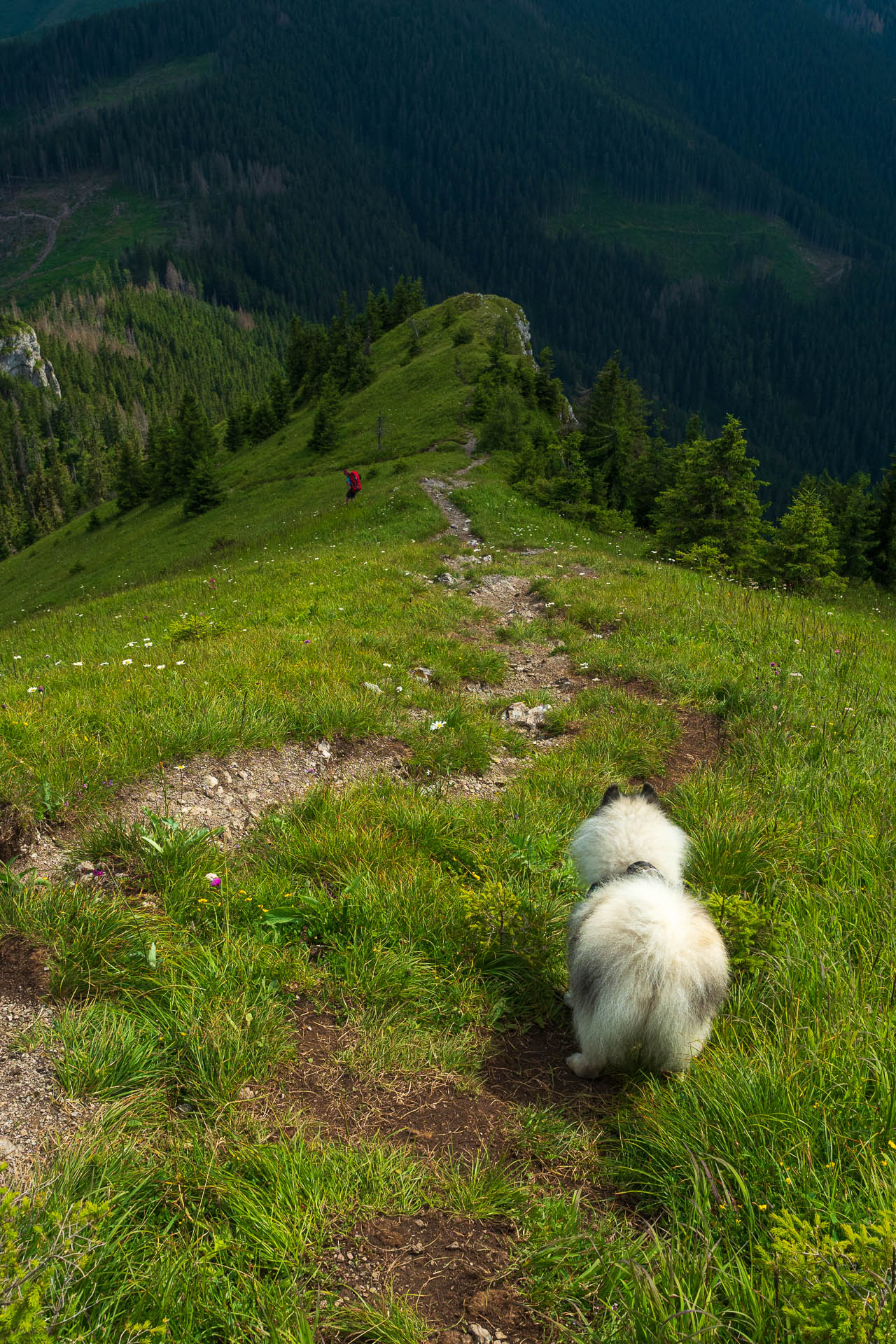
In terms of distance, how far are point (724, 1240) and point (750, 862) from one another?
8.03 ft

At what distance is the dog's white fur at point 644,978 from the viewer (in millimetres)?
3057

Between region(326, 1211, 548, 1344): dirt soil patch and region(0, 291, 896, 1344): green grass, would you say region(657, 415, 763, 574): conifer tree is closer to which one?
region(0, 291, 896, 1344): green grass

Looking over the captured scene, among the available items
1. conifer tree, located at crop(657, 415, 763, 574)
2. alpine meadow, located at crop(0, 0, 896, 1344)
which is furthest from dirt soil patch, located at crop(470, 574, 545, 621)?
conifer tree, located at crop(657, 415, 763, 574)

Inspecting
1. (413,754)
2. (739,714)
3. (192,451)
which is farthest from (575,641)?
(192,451)

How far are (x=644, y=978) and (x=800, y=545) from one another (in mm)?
29995

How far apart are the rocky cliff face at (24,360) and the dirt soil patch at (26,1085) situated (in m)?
221

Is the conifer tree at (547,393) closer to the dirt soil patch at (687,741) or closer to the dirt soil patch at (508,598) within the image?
the dirt soil patch at (508,598)

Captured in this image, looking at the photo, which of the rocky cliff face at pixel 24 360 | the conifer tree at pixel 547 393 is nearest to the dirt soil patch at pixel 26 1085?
the conifer tree at pixel 547 393

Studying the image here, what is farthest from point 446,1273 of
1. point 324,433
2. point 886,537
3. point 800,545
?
point 886,537

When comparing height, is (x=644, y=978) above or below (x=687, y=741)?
above

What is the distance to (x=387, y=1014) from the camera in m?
3.64

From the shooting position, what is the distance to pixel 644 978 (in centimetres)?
307

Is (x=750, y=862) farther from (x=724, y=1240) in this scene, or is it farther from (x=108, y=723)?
(x=108, y=723)

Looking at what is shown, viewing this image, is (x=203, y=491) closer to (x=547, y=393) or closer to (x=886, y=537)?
(x=547, y=393)
